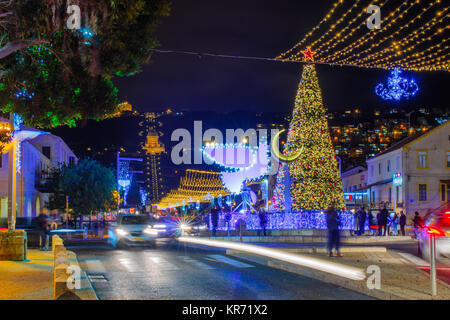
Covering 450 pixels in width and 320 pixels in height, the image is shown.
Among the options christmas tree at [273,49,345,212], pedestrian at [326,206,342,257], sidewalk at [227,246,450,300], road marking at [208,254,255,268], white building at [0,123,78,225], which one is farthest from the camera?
white building at [0,123,78,225]

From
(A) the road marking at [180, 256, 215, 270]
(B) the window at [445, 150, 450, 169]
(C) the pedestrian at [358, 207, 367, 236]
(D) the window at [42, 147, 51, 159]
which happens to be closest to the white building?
(D) the window at [42, 147, 51, 159]

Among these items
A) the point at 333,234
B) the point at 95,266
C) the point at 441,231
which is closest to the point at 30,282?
the point at 95,266

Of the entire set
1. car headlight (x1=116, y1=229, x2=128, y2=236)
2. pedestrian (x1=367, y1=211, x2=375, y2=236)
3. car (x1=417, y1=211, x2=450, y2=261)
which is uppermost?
car (x1=417, y1=211, x2=450, y2=261)

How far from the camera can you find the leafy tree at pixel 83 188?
47.4m

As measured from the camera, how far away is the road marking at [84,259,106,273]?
13.8 metres

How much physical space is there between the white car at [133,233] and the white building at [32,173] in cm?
1200

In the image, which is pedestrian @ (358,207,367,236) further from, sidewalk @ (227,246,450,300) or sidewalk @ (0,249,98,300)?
sidewalk @ (0,249,98,300)

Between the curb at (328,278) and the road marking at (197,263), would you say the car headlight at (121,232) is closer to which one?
the road marking at (197,263)

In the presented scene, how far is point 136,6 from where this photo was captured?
9.48 meters

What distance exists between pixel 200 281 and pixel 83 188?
38.5 meters

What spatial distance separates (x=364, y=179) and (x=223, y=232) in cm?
4149

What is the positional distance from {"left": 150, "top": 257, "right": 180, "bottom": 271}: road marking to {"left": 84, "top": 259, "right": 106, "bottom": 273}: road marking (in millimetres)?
1550

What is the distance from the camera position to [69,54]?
11258mm

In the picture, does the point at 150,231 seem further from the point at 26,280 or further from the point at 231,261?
the point at 26,280
